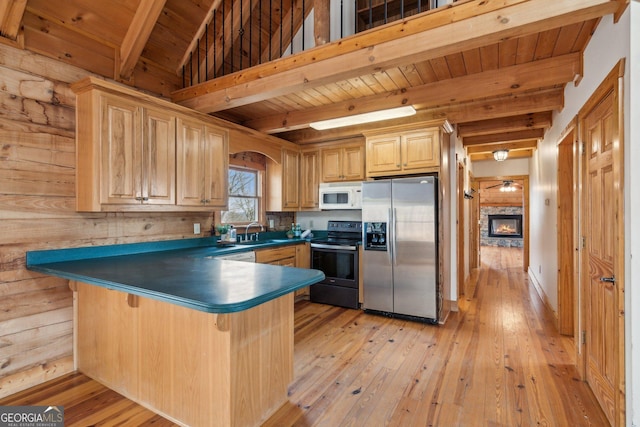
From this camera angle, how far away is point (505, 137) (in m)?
5.07

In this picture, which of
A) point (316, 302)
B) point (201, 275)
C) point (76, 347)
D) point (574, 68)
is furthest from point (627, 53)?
point (76, 347)

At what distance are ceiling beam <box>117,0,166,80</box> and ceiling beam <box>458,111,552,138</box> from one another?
3.94 meters

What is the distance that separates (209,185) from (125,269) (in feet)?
4.50

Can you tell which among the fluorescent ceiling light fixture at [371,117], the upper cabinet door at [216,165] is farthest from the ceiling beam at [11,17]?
the fluorescent ceiling light fixture at [371,117]

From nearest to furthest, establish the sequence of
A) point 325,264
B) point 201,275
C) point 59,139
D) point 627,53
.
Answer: point 627,53 → point 201,275 → point 59,139 → point 325,264

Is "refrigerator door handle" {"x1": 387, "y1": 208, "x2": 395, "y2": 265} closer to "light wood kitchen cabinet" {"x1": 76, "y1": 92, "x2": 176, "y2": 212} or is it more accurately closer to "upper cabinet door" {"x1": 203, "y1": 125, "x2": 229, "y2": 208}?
"upper cabinet door" {"x1": 203, "y1": 125, "x2": 229, "y2": 208}

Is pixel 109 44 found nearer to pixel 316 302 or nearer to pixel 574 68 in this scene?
pixel 316 302

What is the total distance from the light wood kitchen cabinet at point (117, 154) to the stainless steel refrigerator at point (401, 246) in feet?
7.84

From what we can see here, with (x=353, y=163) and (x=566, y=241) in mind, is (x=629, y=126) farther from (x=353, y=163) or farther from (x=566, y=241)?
(x=353, y=163)

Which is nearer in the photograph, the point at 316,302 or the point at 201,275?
the point at 201,275

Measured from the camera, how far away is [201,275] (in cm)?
197

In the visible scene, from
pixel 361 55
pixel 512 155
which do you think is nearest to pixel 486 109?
pixel 361 55

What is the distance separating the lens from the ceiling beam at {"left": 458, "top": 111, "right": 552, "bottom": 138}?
4047 millimetres

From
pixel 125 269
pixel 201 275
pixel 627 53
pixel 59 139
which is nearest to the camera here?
pixel 627 53
